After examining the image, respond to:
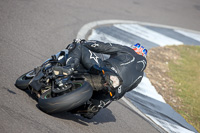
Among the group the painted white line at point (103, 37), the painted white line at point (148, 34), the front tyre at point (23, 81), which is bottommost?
the painted white line at point (148, 34)

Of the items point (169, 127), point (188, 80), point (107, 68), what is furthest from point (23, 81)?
point (188, 80)

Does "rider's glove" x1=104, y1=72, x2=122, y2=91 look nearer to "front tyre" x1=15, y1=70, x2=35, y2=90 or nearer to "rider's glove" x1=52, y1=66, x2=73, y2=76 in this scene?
"rider's glove" x1=52, y1=66, x2=73, y2=76

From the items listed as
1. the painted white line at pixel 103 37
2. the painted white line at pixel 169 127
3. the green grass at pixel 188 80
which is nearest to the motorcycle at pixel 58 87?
the painted white line at pixel 169 127

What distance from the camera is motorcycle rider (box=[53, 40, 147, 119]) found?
13.9ft

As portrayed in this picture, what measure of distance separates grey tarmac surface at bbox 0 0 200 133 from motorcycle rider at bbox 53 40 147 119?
1.70 feet

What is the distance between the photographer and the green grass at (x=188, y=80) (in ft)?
23.5

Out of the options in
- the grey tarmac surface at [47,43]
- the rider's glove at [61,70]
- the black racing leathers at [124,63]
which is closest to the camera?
the grey tarmac surface at [47,43]

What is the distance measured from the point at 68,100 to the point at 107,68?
0.82 metres

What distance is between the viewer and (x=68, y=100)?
387cm

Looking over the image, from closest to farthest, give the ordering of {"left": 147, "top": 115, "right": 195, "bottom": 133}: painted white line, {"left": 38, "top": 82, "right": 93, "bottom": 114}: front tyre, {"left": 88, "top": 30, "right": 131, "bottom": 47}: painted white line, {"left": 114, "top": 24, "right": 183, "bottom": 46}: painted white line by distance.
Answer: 1. {"left": 38, "top": 82, "right": 93, "bottom": 114}: front tyre
2. {"left": 147, "top": 115, "right": 195, "bottom": 133}: painted white line
3. {"left": 88, "top": 30, "right": 131, "bottom": 47}: painted white line
4. {"left": 114, "top": 24, "right": 183, "bottom": 46}: painted white line

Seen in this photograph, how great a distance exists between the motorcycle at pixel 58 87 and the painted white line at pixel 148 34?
6729 mm

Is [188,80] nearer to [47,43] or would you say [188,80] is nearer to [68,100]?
[47,43]

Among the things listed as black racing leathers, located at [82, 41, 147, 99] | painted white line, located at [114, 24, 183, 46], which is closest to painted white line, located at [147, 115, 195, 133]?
black racing leathers, located at [82, 41, 147, 99]

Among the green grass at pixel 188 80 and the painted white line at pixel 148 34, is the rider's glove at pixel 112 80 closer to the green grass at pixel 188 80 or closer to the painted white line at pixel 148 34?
the green grass at pixel 188 80
